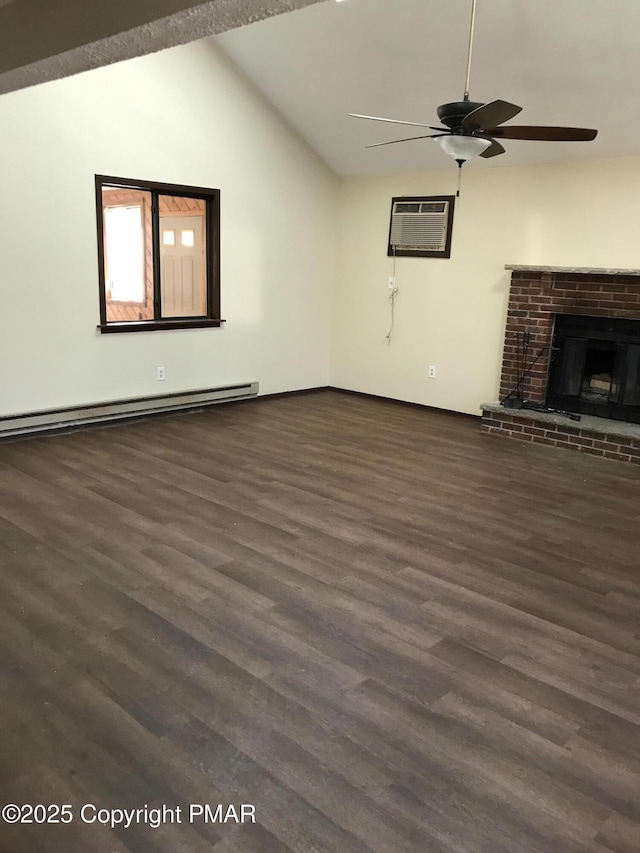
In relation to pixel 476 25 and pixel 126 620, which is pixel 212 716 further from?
pixel 476 25

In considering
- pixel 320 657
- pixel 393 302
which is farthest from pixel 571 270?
pixel 320 657

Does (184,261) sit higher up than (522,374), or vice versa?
(184,261)

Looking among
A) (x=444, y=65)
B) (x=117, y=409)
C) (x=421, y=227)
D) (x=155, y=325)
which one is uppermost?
(x=444, y=65)

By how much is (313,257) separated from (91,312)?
2.73m

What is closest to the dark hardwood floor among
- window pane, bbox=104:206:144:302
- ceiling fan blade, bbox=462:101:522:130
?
window pane, bbox=104:206:144:302

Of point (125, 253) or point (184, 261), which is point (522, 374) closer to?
point (184, 261)

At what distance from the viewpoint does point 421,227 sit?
6637 millimetres

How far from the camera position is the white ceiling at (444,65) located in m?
4.22

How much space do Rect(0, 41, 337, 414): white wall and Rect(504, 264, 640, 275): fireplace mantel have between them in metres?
2.32

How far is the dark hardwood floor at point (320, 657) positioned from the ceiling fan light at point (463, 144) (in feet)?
6.66

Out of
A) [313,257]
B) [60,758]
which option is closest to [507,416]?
[313,257]

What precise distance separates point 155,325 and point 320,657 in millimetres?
4133

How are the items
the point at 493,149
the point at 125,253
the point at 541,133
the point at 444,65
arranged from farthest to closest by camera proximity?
the point at 125,253, the point at 444,65, the point at 493,149, the point at 541,133

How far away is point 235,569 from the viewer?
3.13 meters
